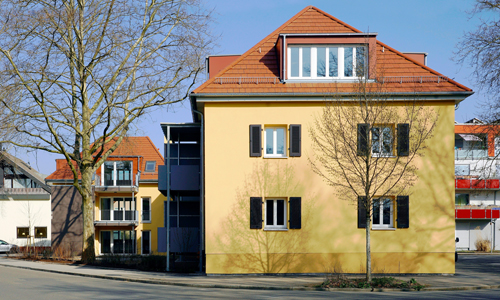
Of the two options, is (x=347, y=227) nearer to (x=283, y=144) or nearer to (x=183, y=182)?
(x=283, y=144)

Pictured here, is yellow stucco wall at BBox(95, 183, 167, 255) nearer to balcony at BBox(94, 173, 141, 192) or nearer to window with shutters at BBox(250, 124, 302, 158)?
balcony at BBox(94, 173, 141, 192)

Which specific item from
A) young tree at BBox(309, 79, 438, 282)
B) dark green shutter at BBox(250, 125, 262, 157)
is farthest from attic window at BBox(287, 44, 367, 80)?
dark green shutter at BBox(250, 125, 262, 157)

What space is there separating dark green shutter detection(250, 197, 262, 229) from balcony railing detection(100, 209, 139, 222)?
23.1 metres

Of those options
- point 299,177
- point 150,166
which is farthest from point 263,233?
point 150,166

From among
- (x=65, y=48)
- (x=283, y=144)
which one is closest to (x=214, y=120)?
(x=283, y=144)

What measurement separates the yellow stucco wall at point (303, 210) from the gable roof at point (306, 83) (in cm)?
62

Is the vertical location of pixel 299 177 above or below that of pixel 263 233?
above

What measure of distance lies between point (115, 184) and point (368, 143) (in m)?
28.0

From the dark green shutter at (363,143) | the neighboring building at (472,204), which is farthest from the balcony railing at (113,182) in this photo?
the neighboring building at (472,204)

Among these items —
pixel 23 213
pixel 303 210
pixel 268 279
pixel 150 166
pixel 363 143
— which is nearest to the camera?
pixel 363 143

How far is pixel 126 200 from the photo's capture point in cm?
4134

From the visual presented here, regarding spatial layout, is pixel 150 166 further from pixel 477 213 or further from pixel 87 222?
pixel 477 213

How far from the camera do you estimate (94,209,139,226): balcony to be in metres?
39.4

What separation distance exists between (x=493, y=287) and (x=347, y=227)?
522 centimetres
